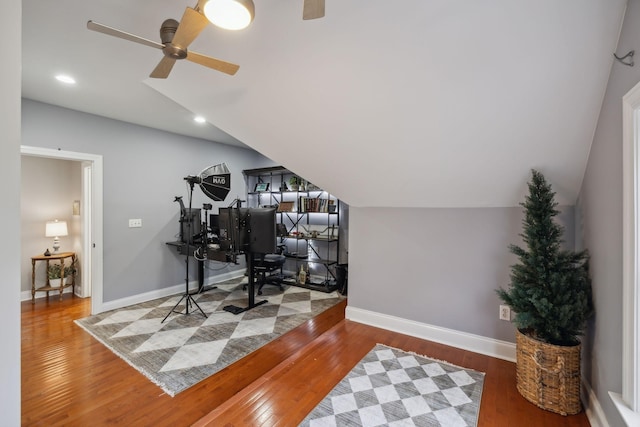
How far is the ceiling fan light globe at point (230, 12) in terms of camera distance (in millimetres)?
1194

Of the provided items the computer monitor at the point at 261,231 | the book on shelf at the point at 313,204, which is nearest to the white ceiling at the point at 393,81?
the computer monitor at the point at 261,231

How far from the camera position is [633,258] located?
1.40m

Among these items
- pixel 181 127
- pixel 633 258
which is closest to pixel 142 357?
pixel 181 127

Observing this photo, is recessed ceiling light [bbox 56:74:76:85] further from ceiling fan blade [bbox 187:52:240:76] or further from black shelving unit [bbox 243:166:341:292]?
black shelving unit [bbox 243:166:341:292]

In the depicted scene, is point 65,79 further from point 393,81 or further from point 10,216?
point 393,81

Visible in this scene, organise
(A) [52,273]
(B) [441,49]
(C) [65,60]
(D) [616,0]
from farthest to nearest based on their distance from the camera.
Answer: (A) [52,273], (C) [65,60], (B) [441,49], (D) [616,0]

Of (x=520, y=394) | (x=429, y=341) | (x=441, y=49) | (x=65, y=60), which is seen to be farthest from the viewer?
(x=429, y=341)

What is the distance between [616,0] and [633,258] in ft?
3.84

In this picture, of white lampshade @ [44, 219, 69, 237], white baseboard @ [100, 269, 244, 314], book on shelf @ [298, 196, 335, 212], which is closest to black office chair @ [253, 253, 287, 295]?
white baseboard @ [100, 269, 244, 314]

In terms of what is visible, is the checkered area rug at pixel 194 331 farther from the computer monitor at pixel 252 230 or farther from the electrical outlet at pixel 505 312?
the electrical outlet at pixel 505 312

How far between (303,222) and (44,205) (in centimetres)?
398

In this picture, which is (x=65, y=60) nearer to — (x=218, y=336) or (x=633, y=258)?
(x=218, y=336)

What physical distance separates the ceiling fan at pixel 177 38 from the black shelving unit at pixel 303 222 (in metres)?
3.37

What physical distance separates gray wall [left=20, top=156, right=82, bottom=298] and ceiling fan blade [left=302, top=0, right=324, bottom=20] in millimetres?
4924
